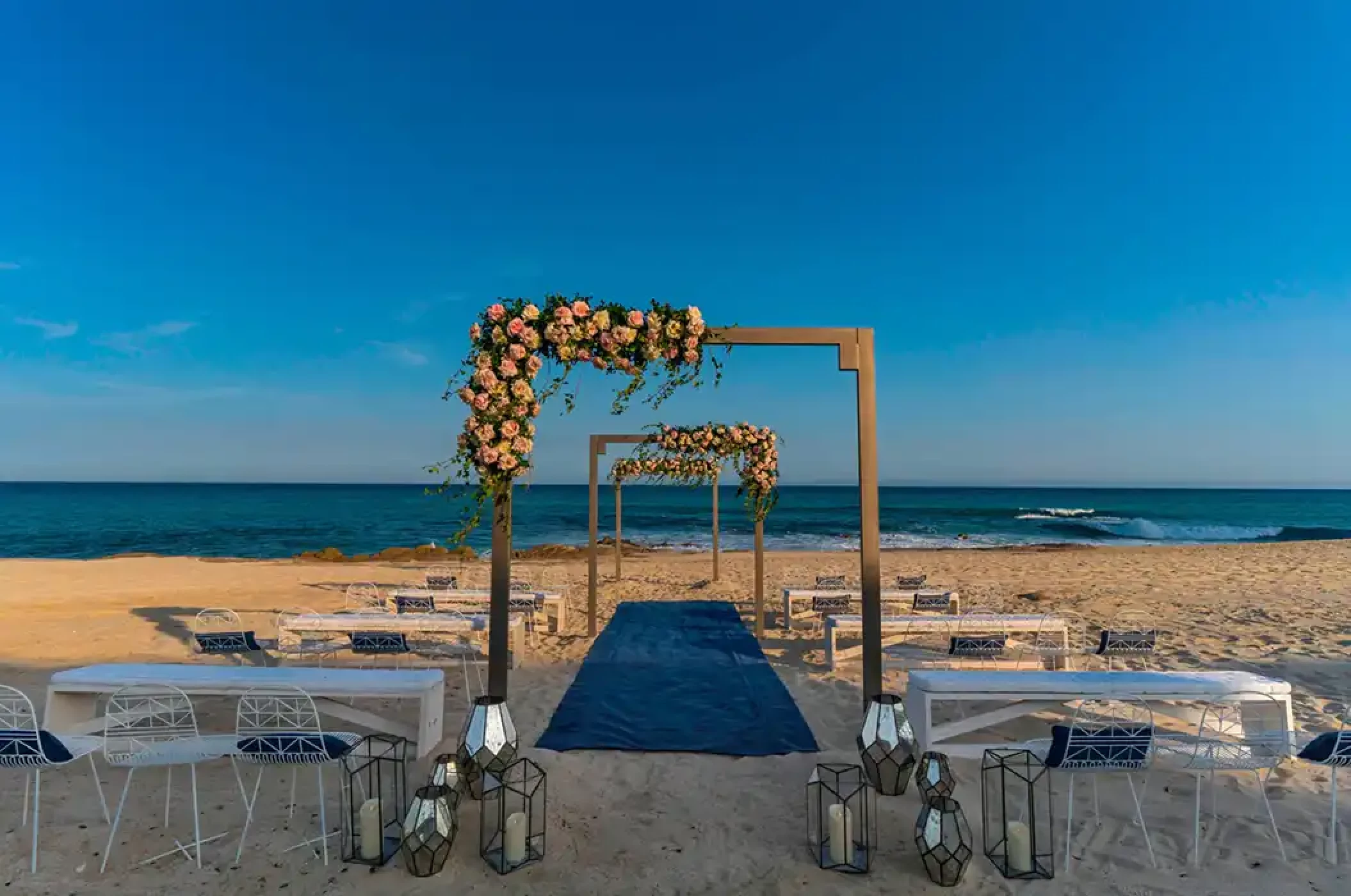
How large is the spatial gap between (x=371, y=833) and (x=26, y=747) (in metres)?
1.60

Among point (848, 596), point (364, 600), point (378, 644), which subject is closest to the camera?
point (378, 644)

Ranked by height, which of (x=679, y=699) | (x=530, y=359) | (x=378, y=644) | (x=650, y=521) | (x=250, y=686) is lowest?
(x=650, y=521)

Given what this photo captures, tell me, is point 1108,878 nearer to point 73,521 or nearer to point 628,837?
point 628,837

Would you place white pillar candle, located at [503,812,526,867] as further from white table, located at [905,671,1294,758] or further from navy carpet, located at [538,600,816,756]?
white table, located at [905,671,1294,758]

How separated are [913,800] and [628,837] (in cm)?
165

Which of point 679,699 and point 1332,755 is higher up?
point 1332,755

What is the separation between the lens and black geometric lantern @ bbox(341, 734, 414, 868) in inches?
139

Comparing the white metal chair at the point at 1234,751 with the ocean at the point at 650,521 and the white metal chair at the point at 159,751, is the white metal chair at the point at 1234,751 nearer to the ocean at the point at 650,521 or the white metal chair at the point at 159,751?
the white metal chair at the point at 159,751

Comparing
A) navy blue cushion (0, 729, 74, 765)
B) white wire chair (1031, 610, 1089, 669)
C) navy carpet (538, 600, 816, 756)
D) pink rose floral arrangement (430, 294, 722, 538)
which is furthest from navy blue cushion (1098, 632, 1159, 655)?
navy blue cushion (0, 729, 74, 765)

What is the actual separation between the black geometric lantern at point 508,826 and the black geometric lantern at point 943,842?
1.77m

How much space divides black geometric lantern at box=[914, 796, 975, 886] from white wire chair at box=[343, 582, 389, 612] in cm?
825

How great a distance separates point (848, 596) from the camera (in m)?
9.88

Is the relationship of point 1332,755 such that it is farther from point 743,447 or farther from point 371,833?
point 743,447

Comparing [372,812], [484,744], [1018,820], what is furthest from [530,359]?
[1018,820]
